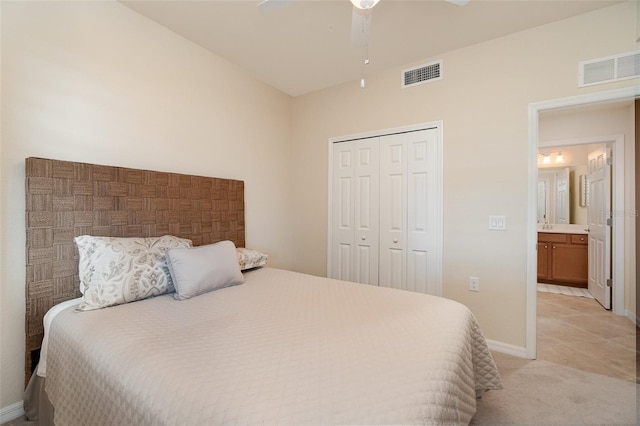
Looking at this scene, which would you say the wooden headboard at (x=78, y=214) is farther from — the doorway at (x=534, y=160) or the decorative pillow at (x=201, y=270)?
the doorway at (x=534, y=160)

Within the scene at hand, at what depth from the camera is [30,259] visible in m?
1.54

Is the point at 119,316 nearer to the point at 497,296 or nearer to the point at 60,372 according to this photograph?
the point at 60,372

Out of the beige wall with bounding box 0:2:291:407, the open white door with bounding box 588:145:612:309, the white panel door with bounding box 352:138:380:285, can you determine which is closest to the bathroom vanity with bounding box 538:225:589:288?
the open white door with bounding box 588:145:612:309

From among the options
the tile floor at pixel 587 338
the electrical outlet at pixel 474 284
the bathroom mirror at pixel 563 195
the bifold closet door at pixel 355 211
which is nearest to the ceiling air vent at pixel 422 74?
the bifold closet door at pixel 355 211

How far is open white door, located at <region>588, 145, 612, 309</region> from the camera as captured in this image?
3.31 metres

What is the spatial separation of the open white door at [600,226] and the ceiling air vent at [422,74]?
2.56 m

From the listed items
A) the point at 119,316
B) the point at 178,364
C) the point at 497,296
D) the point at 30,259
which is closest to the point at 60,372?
the point at 119,316

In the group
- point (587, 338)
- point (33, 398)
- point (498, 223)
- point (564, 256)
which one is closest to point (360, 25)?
point (498, 223)

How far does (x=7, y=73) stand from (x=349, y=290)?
95.2 inches

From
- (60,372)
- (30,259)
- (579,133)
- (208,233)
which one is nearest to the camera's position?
(60,372)

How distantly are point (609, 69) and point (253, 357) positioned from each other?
3.05m

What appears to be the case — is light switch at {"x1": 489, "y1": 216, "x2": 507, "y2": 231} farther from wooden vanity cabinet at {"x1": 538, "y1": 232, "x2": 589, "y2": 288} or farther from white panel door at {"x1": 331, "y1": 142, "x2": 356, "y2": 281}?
wooden vanity cabinet at {"x1": 538, "y1": 232, "x2": 589, "y2": 288}

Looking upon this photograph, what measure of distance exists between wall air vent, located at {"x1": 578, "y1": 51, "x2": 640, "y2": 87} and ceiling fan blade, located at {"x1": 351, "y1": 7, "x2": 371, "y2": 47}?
175cm

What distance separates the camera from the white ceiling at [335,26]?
198cm
